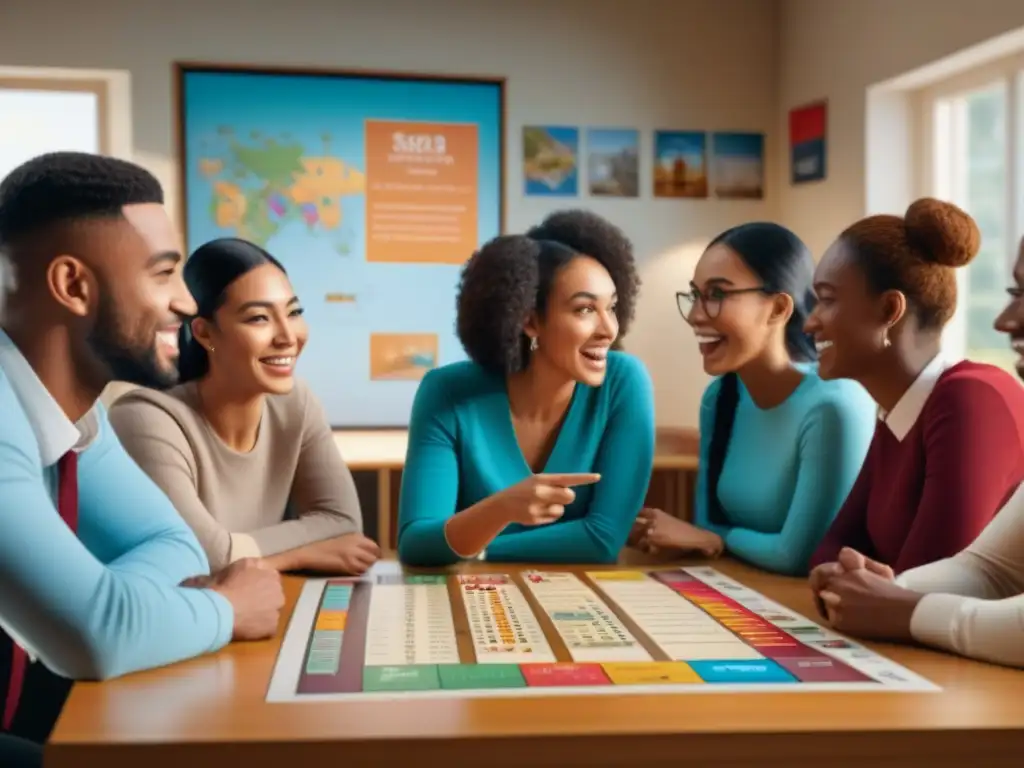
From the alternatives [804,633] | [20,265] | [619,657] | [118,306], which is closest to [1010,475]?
[804,633]

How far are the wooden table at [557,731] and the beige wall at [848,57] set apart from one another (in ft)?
7.71

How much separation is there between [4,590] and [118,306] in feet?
1.13

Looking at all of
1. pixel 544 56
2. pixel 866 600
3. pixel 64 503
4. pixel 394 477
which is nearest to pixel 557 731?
pixel 866 600

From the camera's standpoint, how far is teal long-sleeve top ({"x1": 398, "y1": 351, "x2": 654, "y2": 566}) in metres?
1.87

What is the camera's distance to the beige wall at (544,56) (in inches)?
153

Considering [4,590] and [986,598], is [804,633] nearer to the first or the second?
[986,598]

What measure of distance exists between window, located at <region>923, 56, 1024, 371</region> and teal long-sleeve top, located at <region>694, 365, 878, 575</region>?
1329 mm

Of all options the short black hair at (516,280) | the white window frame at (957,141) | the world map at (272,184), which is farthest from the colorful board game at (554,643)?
the world map at (272,184)

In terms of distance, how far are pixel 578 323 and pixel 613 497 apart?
1.01 ft

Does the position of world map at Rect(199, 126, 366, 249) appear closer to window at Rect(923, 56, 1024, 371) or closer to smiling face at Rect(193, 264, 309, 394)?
window at Rect(923, 56, 1024, 371)

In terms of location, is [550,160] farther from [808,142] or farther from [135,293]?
[135,293]

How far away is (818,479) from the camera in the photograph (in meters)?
1.77

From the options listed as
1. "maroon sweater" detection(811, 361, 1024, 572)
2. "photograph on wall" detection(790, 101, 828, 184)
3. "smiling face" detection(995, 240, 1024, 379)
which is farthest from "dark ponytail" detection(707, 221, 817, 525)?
"photograph on wall" detection(790, 101, 828, 184)

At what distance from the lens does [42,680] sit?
1.40 m
